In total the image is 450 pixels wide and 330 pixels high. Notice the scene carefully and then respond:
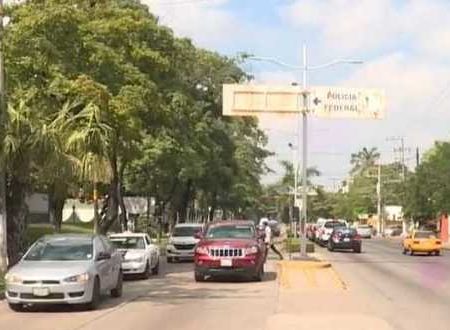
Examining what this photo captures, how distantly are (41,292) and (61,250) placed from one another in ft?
6.48

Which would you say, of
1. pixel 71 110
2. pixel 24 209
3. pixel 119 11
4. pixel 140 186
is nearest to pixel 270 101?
pixel 119 11

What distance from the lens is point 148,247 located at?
28609 millimetres

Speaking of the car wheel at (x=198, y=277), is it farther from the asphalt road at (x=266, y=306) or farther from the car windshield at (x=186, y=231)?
the car windshield at (x=186, y=231)

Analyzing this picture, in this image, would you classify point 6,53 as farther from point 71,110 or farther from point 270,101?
point 270,101

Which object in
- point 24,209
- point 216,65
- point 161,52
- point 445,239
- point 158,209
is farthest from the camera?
point 445,239

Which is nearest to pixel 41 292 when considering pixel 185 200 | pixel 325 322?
pixel 325 322

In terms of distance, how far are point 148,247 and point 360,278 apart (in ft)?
21.4

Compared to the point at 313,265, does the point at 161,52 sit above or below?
above

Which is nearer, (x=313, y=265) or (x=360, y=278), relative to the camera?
(x=360, y=278)

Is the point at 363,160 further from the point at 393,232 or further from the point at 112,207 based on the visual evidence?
the point at 112,207

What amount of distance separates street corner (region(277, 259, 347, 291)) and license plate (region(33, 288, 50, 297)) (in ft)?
23.6

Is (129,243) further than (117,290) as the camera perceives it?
Yes

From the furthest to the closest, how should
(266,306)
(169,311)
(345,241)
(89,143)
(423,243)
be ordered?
1. (345,241)
2. (423,243)
3. (89,143)
4. (266,306)
5. (169,311)

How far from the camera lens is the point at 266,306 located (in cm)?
1872
